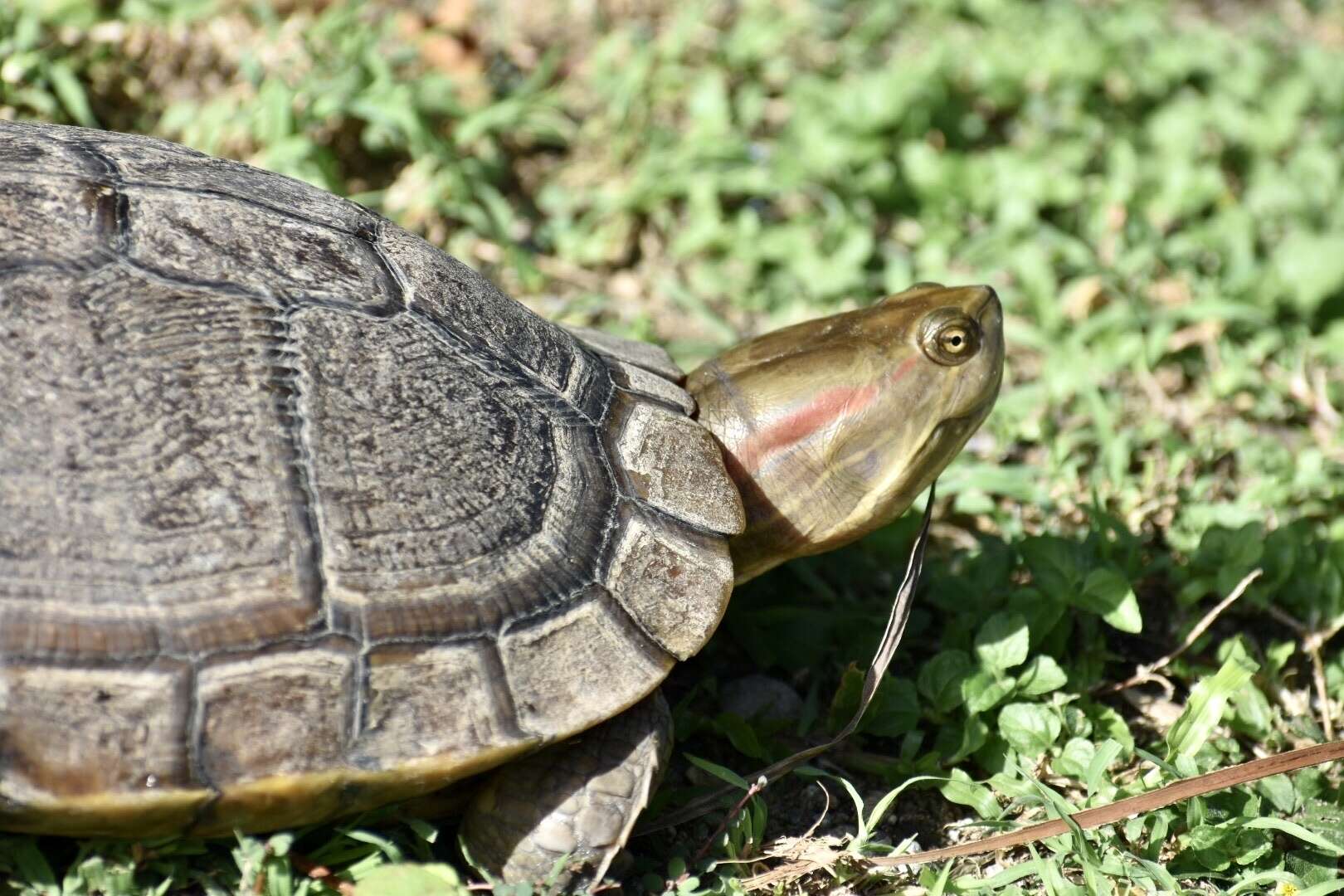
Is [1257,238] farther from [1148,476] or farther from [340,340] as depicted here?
[340,340]

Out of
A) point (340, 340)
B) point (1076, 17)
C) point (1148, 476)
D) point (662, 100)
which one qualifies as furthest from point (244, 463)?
point (1076, 17)

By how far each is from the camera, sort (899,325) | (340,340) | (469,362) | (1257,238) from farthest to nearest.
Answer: (1257,238) → (899,325) → (469,362) → (340,340)

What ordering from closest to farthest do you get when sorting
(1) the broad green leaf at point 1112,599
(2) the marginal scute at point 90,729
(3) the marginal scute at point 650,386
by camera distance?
1. (2) the marginal scute at point 90,729
2. (3) the marginal scute at point 650,386
3. (1) the broad green leaf at point 1112,599

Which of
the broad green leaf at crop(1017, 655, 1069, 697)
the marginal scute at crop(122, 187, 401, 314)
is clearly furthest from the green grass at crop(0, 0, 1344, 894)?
the marginal scute at crop(122, 187, 401, 314)

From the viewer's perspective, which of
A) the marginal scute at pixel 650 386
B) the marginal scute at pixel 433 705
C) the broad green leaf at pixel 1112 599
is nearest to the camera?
the marginal scute at pixel 433 705

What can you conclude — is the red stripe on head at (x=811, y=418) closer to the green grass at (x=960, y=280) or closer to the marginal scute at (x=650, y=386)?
the marginal scute at (x=650, y=386)

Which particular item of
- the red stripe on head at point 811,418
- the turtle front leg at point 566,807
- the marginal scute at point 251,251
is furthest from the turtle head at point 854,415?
the marginal scute at point 251,251
